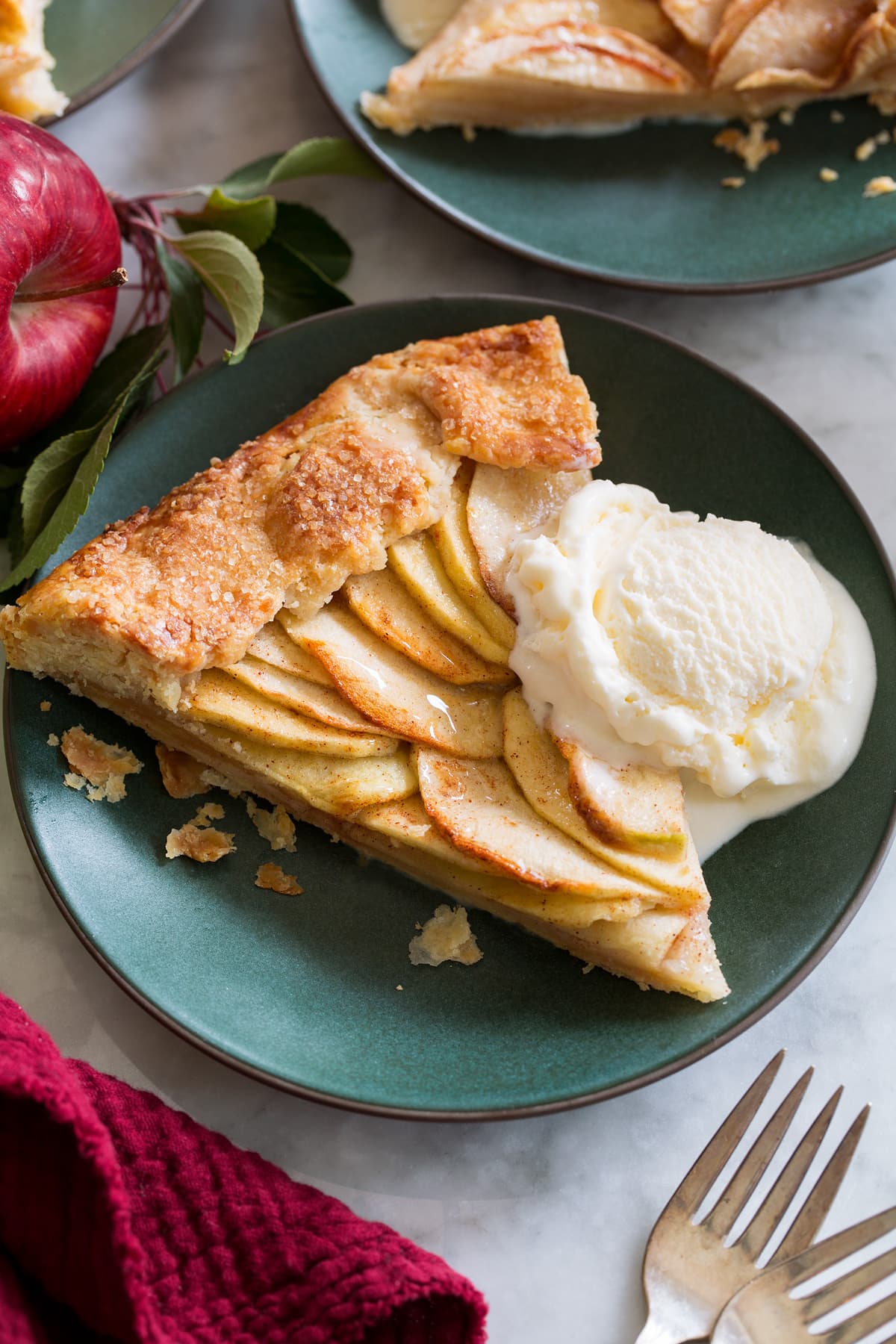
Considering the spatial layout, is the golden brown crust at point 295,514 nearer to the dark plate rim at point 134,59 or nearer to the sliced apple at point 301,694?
the sliced apple at point 301,694

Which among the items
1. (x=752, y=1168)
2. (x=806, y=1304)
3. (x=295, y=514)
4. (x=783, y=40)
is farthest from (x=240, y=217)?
(x=806, y=1304)

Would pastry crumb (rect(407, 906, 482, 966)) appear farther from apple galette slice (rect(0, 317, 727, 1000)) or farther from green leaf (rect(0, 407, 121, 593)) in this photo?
green leaf (rect(0, 407, 121, 593))

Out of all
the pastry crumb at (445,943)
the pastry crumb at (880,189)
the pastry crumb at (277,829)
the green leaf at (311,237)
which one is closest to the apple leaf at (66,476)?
the green leaf at (311,237)

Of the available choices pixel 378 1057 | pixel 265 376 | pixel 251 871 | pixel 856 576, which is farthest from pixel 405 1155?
pixel 265 376

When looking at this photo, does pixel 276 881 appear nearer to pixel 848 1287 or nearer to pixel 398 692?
pixel 398 692

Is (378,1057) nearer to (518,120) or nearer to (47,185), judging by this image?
(47,185)

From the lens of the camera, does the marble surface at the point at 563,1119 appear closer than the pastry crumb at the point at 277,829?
Yes

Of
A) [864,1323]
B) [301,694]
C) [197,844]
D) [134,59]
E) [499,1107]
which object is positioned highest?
[134,59]

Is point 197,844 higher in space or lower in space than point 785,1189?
higher
